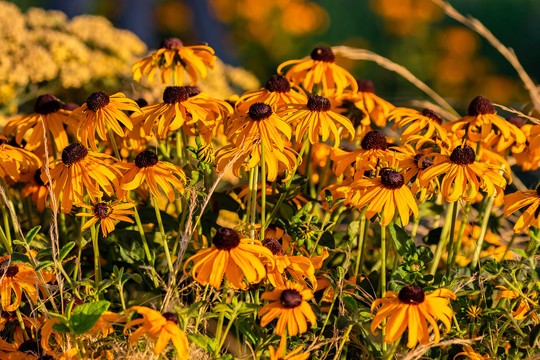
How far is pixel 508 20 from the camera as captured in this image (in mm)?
8414

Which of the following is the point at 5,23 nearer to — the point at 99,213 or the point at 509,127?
the point at 99,213

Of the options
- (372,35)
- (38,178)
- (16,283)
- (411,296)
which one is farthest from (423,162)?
Result: (372,35)

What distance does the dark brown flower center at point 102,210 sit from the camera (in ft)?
5.06

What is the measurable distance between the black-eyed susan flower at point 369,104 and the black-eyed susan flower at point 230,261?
2.78ft

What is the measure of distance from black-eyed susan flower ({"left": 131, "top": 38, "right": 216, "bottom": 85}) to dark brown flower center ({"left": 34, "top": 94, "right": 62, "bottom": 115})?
26 centimetres

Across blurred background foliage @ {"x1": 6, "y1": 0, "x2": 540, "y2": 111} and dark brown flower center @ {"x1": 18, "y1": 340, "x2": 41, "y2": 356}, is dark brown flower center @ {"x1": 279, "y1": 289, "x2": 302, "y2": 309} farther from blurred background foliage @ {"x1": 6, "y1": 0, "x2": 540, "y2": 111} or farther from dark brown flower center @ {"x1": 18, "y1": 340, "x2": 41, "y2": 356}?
blurred background foliage @ {"x1": 6, "y1": 0, "x2": 540, "y2": 111}

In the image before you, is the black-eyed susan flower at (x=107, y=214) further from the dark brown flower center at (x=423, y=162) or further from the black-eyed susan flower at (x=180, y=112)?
the dark brown flower center at (x=423, y=162)

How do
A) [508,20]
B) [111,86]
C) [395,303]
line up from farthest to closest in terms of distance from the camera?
[508,20], [111,86], [395,303]

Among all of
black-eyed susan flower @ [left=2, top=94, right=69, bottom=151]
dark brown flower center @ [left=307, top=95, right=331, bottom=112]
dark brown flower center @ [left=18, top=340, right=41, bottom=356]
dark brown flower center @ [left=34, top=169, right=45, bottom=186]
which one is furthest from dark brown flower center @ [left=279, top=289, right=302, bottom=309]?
dark brown flower center @ [left=34, top=169, right=45, bottom=186]

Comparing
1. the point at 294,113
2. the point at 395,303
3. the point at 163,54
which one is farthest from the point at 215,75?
the point at 395,303

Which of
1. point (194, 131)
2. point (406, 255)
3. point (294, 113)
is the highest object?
point (294, 113)

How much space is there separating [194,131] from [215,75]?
84.3 inches

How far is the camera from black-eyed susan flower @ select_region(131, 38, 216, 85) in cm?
201

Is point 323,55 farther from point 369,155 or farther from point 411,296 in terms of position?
point 411,296
